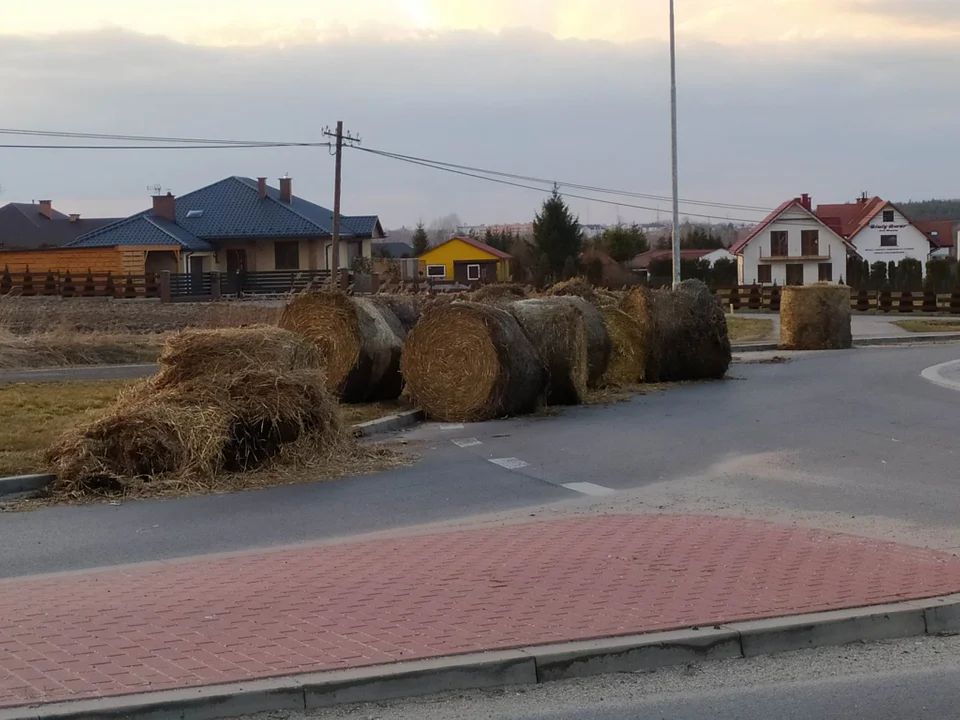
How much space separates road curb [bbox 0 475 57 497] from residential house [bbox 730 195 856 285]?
72963 mm

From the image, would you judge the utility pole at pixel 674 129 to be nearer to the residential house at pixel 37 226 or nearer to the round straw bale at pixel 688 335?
the round straw bale at pixel 688 335

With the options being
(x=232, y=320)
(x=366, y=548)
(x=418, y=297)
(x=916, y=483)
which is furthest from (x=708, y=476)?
(x=232, y=320)

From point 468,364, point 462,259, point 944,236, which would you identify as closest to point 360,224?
point 462,259

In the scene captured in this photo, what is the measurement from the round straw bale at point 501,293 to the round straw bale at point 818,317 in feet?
37.1

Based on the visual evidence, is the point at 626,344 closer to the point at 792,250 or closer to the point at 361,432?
the point at 361,432

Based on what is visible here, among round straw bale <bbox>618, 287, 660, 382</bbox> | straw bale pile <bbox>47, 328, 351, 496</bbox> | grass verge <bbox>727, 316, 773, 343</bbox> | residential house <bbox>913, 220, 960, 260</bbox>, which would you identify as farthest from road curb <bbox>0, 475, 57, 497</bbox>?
residential house <bbox>913, 220, 960, 260</bbox>

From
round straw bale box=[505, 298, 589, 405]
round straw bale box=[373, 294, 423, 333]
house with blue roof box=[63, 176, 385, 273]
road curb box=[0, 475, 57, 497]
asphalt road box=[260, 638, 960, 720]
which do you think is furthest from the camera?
house with blue roof box=[63, 176, 385, 273]

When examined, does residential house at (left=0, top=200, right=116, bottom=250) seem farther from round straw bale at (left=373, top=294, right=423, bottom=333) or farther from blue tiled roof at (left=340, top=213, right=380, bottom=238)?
round straw bale at (left=373, top=294, right=423, bottom=333)

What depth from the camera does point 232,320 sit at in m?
28.5

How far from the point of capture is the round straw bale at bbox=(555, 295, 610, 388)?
1975cm

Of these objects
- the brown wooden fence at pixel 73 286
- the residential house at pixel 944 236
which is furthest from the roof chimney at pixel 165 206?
the residential house at pixel 944 236

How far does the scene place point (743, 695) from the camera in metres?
5.64

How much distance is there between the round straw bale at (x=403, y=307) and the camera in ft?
63.0

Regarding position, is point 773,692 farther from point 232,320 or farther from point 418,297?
point 232,320
